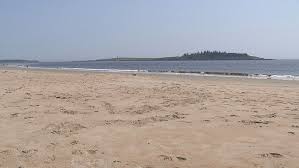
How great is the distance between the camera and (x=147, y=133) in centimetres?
767

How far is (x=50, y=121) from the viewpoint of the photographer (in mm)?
8750

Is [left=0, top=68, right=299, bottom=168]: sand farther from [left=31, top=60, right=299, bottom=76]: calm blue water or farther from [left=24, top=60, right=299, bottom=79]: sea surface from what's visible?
[left=31, top=60, right=299, bottom=76]: calm blue water

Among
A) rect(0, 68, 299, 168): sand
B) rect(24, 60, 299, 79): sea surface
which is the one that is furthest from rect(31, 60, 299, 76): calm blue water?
rect(0, 68, 299, 168): sand

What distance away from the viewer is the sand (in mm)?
6013

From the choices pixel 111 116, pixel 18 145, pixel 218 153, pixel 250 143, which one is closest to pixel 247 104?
pixel 111 116

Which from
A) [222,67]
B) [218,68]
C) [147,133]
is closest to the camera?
[147,133]

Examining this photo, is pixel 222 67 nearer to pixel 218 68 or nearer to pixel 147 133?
pixel 218 68

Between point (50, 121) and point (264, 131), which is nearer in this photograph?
point (264, 131)

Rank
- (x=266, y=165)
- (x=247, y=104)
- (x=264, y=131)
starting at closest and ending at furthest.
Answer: (x=266, y=165), (x=264, y=131), (x=247, y=104)

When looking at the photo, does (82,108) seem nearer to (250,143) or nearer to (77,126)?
(77,126)

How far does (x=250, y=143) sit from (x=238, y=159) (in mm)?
992

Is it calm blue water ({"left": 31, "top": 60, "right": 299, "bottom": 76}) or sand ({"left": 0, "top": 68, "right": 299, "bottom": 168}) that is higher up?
sand ({"left": 0, "top": 68, "right": 299, "bottom": 168})

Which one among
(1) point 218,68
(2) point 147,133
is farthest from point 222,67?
(2) point 147,133

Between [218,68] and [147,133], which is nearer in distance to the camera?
[147,133]
